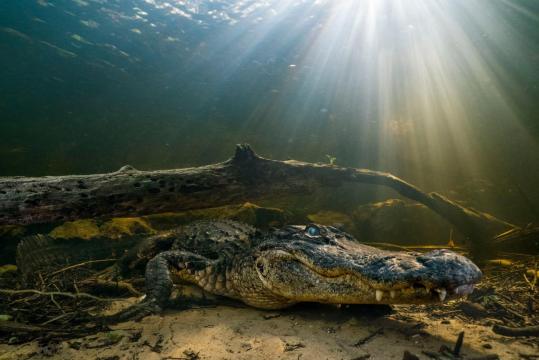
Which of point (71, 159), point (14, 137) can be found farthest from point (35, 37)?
point (71, 159)

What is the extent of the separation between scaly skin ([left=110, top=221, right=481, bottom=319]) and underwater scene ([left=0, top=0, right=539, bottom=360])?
0.02 metres

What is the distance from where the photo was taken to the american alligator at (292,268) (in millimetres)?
1954

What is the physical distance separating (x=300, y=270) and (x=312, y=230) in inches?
18.1

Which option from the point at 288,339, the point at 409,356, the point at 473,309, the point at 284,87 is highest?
the point at 284,87

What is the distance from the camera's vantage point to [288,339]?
2.43m

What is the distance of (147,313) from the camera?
116 inches

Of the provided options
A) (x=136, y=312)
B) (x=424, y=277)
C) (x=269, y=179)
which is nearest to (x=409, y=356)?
(x=424, y=277)

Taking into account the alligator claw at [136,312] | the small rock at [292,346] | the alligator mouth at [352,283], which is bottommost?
the alligator claw at [136,312]

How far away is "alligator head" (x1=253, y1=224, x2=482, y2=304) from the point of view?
191 cm

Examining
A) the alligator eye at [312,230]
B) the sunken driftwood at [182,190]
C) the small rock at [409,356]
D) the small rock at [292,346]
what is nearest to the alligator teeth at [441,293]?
the small rock at [409,356]

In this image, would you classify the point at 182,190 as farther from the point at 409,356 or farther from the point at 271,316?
the point at 409,356

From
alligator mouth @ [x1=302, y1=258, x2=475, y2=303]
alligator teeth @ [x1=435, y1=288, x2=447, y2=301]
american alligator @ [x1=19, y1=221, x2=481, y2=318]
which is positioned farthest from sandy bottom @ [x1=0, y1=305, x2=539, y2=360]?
alligator teeth @ [x1=435, y1=288, x2=447, y2=301]

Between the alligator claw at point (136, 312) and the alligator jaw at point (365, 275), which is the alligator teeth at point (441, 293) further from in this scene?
the alligator claw at point (136, 312)

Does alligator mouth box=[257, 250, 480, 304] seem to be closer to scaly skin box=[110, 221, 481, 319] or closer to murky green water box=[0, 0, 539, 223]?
scaly skin box=[110, 221, 481, 319]
